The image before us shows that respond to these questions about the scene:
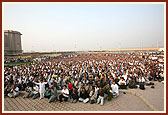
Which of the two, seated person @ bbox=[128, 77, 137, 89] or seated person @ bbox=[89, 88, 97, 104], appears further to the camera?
seated person @ bbox=[128, 77, 137, 89]

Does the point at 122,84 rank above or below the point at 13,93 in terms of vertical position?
above

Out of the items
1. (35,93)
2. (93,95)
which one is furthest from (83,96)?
(35,93)

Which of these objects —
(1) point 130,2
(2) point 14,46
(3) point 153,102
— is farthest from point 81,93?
(2) point 14,46

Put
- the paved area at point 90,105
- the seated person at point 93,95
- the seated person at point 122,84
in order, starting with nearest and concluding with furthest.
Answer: the paved area at point 90,105 → the seated person at point 93,95 → the seated person at point 122,84

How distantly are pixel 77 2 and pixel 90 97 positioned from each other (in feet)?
15.4

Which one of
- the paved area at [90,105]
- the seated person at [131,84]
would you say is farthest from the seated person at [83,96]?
the seated person at [131,84]

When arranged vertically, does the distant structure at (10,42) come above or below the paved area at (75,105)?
above

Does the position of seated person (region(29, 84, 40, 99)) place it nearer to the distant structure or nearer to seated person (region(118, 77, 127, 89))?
seated person (region(118, 77, 127, 89))

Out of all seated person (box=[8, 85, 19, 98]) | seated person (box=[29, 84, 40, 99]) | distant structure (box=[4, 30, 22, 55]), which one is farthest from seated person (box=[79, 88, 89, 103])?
distant structure (box=[4, 30, 22, 55])

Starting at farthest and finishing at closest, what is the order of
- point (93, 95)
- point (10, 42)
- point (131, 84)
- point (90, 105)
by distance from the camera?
1. point (10, 42)
2. point (131, 84)
3. point (93, 95)
4. point (90, 105)

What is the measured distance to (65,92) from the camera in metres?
5.40

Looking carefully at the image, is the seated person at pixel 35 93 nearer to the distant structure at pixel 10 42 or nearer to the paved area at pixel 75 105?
the paved area at pixel 75 105

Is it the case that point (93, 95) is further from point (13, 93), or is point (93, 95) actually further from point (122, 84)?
point (13, 93)

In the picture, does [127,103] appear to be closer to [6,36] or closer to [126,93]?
[126,93]
